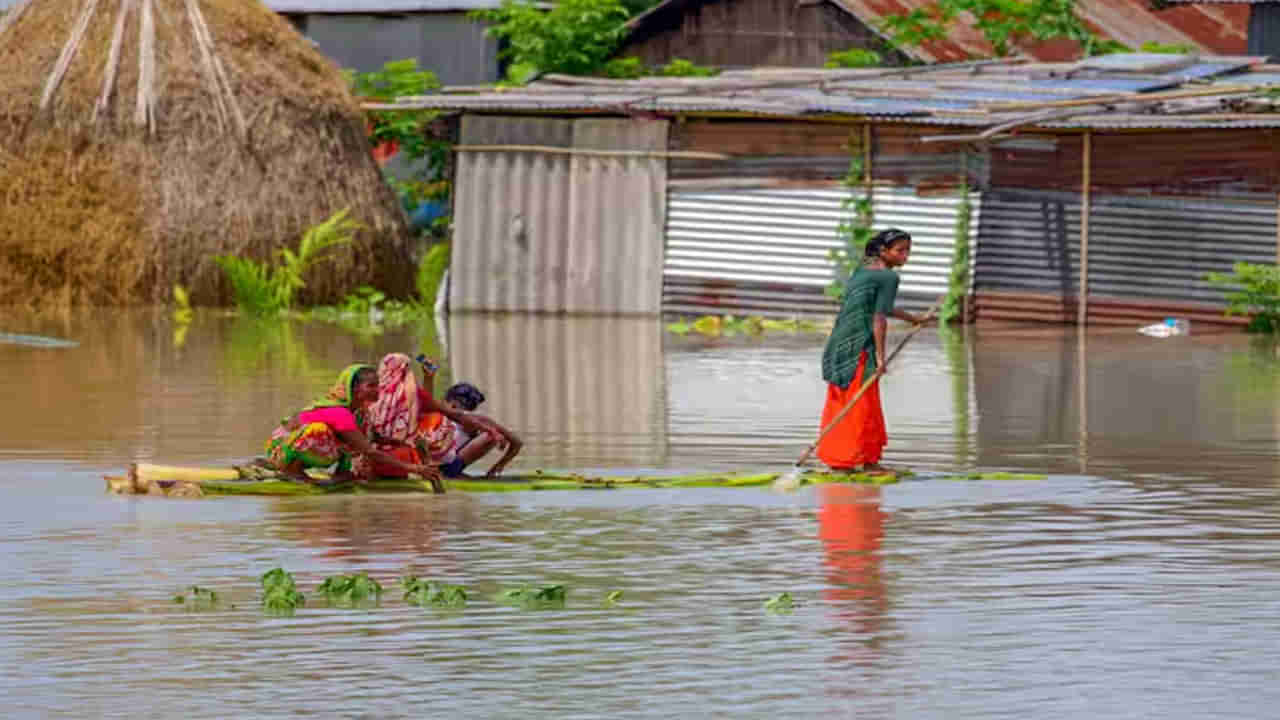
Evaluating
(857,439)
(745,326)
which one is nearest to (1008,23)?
(745,326)

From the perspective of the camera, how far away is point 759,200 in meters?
26.8

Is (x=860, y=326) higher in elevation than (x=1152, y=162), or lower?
lower

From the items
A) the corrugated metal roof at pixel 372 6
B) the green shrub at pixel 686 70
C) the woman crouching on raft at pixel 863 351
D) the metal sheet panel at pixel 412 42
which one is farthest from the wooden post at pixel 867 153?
the metal sheet panel at pixel 412 42

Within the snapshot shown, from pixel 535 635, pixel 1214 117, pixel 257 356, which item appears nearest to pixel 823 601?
pixel 535 635

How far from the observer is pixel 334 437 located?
11.4m

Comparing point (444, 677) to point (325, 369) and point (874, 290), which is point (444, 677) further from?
point (325, 369)

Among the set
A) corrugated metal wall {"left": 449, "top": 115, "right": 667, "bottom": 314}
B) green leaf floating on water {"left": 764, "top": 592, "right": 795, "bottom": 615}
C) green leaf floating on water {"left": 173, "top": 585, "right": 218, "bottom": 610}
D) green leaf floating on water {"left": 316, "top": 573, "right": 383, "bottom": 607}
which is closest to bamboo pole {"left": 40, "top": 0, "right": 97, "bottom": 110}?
corrugated metal wall {"left": 449, "top": 115, "right": 667, "bottom": 314}

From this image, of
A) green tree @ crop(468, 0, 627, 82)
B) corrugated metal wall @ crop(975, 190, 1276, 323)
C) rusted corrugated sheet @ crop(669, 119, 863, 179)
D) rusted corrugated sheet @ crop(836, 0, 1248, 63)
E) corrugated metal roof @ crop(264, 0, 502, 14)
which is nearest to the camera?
corrugated metal wall @ crop(975, 190, 1276, 323)

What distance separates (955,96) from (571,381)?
881cm

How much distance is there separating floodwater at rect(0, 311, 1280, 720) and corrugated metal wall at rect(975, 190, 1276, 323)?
751 cm

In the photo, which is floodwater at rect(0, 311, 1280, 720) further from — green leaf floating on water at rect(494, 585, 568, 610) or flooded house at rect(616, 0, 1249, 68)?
flooded house at rect(616, 0, 1249, 68)

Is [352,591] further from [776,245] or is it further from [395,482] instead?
[776,245]

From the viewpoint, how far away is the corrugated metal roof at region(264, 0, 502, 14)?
136ft

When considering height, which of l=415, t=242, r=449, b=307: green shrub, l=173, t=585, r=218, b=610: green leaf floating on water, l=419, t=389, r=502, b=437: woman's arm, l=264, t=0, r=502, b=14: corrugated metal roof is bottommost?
→ l=173, t=585, r=218, b=610: green leaf floating on water
